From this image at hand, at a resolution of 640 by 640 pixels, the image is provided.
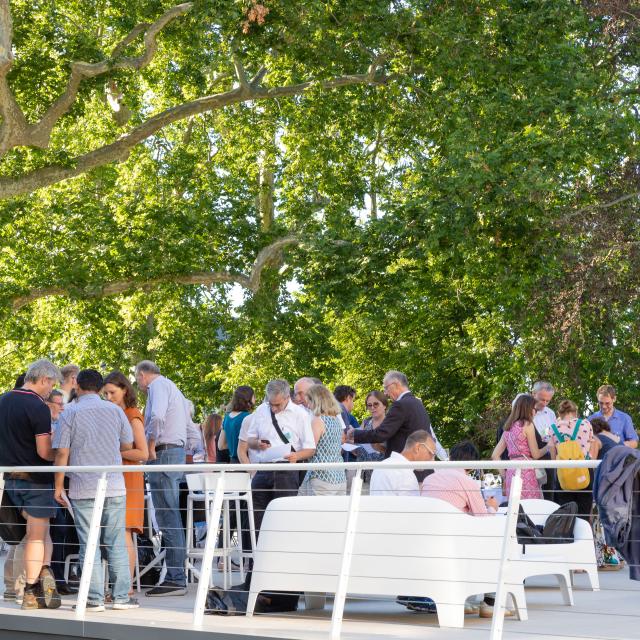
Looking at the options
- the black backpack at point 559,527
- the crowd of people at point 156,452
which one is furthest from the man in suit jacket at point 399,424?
the black backpack at point 559,527

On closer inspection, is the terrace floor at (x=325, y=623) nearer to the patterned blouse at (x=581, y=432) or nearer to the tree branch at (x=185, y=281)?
the patterned blouse at (x=581, y=432)

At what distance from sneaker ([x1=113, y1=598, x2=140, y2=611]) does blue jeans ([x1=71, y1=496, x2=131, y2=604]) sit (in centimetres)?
2

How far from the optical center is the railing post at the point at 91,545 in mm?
8945

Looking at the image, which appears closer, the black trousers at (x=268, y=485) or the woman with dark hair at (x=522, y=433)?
the black trousers at (x=268, y=485)

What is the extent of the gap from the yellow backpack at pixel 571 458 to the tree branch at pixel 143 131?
10948mm

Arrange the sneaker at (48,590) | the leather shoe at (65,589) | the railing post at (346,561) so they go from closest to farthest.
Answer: the railing post at (346,561), the sneaker at (48,590), the leather shoe at (65,589)

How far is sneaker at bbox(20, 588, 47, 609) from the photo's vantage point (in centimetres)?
942

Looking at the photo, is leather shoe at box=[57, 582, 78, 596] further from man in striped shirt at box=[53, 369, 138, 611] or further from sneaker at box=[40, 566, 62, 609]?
man in striped shirt at box=[53, 369, 138, 611]

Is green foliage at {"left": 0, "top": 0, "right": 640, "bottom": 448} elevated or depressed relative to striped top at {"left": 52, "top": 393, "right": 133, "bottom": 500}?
elevated

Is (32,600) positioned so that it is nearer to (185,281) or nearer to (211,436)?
(211,436)

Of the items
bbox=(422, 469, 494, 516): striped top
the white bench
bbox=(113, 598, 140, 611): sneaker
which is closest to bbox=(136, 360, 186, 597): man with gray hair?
bbox=(113, 598, 140, 611): sneaker

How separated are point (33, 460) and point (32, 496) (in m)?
0.28

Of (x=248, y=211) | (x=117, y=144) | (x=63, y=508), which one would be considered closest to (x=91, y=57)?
(x=117, y=144)

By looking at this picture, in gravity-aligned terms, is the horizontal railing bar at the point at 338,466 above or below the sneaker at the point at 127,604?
above
